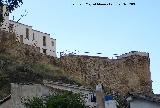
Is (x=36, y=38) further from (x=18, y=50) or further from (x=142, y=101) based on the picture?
(x=142, y=101)

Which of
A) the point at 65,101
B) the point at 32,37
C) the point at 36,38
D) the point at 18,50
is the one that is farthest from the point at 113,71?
the point at 65,101

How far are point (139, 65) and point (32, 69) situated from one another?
1709 cm

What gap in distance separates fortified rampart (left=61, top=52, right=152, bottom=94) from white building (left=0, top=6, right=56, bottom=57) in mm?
4737

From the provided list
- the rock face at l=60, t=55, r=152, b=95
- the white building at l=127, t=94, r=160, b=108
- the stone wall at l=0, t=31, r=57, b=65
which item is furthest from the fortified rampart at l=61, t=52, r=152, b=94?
Answer: the white building at l=127, t=94, r=160, b=108

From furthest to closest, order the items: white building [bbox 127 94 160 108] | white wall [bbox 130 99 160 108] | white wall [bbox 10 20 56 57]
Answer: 1. white wall [bbox 10 20 56 57]
2. white wall [bbox 130 99 160 108]
3. white building [bbox 127 94 160 108]

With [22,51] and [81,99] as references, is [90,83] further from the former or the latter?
[81,99]

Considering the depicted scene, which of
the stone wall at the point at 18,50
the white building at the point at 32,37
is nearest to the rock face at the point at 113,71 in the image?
the stone wall at the point at 18,50

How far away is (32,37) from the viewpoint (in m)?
65.1

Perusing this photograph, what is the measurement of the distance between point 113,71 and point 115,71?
14.5 inches

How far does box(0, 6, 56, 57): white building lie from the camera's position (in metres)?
61.4

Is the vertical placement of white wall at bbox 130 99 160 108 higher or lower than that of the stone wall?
lower

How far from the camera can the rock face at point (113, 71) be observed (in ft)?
202

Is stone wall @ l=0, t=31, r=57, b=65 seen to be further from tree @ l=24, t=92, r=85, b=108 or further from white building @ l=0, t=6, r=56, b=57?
tree @ l=24, t=92, r=85, b=108

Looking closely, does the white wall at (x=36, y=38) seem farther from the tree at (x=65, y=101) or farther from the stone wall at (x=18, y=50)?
the tree at (x=65, y=101)
